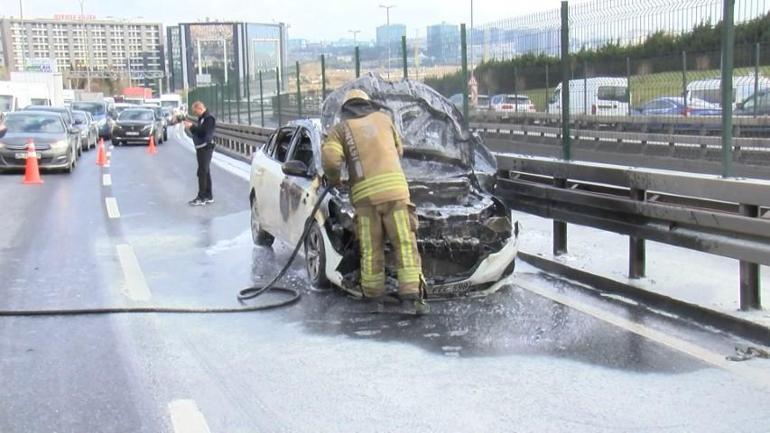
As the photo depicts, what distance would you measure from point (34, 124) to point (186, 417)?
1841 cm

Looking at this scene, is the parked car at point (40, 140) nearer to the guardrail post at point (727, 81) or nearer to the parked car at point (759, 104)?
the parked car at point (759, 104)

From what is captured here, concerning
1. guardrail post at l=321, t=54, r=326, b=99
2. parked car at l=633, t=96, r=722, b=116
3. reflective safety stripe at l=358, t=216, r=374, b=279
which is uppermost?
guardrail post at l=321, t=54, r=326, b=99

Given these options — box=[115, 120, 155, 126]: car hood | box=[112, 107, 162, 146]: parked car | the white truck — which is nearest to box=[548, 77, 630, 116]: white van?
box=[112, 107, 162, 146]: parked car

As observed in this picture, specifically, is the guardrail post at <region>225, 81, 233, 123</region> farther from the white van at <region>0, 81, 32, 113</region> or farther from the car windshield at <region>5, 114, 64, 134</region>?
the car windshield at <region>5, 114, 64, 134</region>

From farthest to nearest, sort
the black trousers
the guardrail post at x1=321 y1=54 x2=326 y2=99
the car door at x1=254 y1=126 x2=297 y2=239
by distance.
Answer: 1. the guardrail post at x1=321 y1=54 x2=326 y2=99
2. the black trousers
3. the car door at x1=254 y1=126 x2=297 y2=239

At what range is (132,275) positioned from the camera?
7.94m

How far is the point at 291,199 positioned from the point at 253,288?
121 centimetres

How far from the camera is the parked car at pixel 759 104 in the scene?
12770 mm

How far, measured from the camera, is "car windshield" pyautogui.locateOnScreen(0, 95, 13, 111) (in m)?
35.7

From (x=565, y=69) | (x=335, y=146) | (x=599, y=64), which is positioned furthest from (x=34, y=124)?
(x=335, y=146)

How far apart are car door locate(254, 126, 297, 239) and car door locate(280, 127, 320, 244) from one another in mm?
137

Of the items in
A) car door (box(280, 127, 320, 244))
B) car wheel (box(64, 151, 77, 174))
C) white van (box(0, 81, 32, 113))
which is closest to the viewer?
car door (box(280, 127, 320, 244))

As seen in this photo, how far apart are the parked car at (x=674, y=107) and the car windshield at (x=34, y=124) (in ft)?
44.6

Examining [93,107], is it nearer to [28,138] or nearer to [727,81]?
[28,138]
